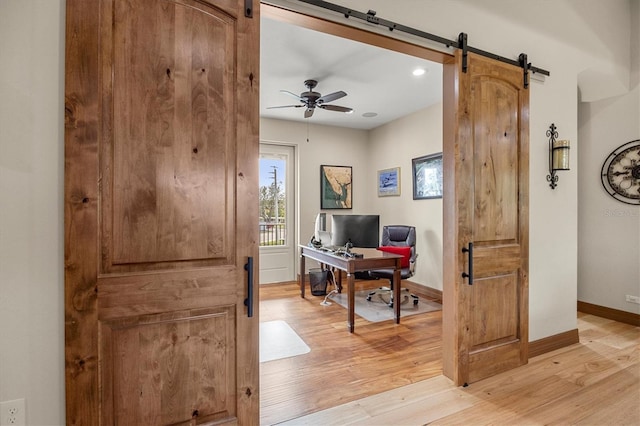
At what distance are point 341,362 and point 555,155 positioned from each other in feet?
8.61

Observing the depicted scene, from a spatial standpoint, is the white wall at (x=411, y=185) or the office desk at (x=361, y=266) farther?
the white wall at (x=411, y=185)

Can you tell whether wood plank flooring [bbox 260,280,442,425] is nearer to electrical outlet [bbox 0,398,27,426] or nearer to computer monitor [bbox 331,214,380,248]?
computer monitor [bbox 331,214,380,248]

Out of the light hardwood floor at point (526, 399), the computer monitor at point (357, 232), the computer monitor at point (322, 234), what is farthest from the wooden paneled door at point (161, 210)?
the computer monitor at point (357, 232)

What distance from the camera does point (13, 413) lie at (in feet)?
4.01

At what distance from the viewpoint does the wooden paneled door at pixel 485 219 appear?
2248mm

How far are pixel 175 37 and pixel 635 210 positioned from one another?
466 centimetres

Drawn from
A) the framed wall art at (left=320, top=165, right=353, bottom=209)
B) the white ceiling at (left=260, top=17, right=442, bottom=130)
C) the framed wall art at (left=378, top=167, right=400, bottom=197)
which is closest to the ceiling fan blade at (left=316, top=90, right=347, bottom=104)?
the white ceiling at (left=260, top=17, right=442, bottom=130)

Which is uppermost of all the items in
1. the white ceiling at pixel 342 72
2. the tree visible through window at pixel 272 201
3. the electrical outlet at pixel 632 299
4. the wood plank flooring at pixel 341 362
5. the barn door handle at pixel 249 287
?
the white ceiling at pixel 342 72

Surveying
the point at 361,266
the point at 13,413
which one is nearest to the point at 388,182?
the point at 361,266

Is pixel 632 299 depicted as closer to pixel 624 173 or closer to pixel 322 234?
pixel 624 173

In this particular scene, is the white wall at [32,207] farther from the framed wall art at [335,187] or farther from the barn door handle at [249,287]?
the framed wall art at [335,187]

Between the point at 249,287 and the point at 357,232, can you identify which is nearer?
the point at 249,287

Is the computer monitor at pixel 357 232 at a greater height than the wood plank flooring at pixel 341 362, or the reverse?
the computer monitor at pixel 357 232

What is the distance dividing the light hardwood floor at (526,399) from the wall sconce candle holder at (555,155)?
155cm
